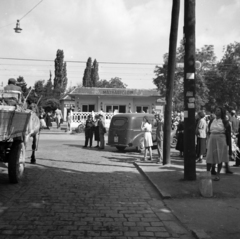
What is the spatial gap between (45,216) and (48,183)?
8.46 ft

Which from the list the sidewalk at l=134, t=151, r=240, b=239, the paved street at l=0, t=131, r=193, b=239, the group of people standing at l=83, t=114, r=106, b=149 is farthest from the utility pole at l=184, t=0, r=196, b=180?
the group of people standing at l=83, t=114, r=106, b=149

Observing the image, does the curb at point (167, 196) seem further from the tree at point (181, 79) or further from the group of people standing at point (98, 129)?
the tree at point (181, 79)

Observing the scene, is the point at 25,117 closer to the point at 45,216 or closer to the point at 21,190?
the point at 21,190

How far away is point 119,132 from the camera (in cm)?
1428

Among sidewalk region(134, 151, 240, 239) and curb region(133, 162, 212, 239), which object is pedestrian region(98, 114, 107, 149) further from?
sidewalk region(134, 151, 240, 239)

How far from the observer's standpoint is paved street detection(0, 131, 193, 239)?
4.27 metres

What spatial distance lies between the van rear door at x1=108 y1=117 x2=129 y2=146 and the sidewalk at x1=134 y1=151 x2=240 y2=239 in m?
5.00

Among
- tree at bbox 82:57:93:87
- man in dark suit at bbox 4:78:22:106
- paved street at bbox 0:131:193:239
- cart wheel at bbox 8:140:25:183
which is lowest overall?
paved street at bbox 0:131:193:239

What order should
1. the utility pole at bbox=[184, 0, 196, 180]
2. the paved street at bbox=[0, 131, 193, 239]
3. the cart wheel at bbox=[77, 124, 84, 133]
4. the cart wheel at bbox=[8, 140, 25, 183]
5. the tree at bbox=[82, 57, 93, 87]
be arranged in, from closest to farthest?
1. the paved street at bbox=[0, 131, 193, 239]
2. the cart wheel at bbox=[8, 140, 25, 183]
3. the utility pole at bbox=[184, 0, 196, 180]
4. the cart wheel at bbox=[77, 124, 84, 133]
5. the tree at bbox=[82, 57, 93, 87]

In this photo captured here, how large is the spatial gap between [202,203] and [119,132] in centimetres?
865

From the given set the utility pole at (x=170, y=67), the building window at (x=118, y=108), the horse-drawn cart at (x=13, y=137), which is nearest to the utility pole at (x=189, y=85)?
the utility pole at (x=170, y=67)

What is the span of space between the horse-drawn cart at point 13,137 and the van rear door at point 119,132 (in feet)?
23.0

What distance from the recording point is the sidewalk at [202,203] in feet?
14.5

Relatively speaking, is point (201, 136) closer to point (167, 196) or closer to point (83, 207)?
point (167, 196)
